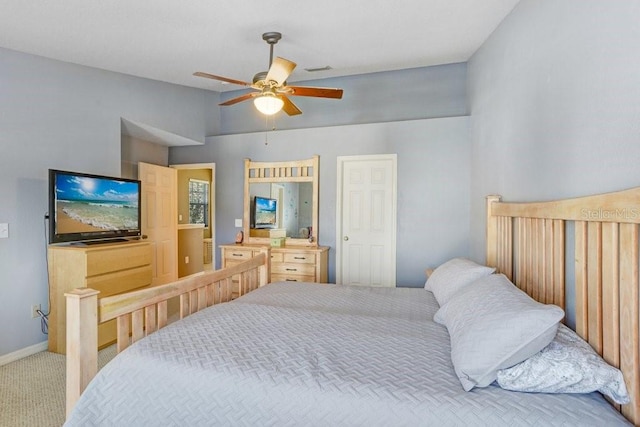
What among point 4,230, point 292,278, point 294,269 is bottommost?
point 292,278

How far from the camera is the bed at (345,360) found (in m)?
1.13

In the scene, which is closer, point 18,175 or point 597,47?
point 597,47

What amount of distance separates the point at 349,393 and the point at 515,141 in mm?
2137

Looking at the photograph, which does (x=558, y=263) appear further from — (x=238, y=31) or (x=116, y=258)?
(x=116, y=258)

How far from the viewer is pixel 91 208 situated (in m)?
3.22

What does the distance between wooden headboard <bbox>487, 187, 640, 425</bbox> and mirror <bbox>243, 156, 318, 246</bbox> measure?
2607 mm

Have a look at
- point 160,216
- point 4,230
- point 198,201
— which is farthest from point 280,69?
point 198,201

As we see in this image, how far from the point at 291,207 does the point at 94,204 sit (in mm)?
2152

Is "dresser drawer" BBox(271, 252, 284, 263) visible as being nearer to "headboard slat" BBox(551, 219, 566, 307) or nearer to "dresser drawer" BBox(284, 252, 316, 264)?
"dresser drawer" BBox(284, 252, 316, 264)

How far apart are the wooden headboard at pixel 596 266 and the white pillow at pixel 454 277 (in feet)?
0.97

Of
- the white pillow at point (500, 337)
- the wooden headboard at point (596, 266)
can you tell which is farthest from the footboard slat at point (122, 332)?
the wooden headboard at point (596, 266)

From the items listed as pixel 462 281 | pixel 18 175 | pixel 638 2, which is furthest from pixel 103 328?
pixel 638 2

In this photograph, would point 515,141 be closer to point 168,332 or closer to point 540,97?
point 540,97

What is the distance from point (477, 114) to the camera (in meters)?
3.45
